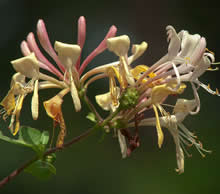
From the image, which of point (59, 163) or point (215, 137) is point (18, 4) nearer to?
point (59, 163)

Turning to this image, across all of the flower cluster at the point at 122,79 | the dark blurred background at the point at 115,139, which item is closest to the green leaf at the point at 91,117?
the flower cluster at the point at 122,79

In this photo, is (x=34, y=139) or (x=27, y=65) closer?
(x=27, y=65)

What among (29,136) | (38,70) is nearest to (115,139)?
(29,136)

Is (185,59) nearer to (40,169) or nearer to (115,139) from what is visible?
(40,169)

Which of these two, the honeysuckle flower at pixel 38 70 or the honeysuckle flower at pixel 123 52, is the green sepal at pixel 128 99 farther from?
the honeysuckle flower at pixel 38 70

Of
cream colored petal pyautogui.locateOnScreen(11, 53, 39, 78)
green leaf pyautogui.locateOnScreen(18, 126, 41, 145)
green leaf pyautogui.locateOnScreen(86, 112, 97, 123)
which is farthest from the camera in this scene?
green leaf pyautogui.locateOnScreen(86, 112, 97, 123)

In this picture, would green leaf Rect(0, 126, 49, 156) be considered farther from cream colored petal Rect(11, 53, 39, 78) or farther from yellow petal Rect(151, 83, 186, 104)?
yellow petal Rect(151, 83, 186, 104)

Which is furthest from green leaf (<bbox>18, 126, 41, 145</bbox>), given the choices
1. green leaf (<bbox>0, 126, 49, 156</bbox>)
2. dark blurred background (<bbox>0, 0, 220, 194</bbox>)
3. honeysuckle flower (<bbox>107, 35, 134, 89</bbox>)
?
dark blurred background (<bbox>0, 0, 220, 194</bbox>)

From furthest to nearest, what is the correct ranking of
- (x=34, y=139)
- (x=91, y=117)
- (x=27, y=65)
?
1. (x=91, y=117)
2. (x=34, y=139)
3. (x=27, y=65)
